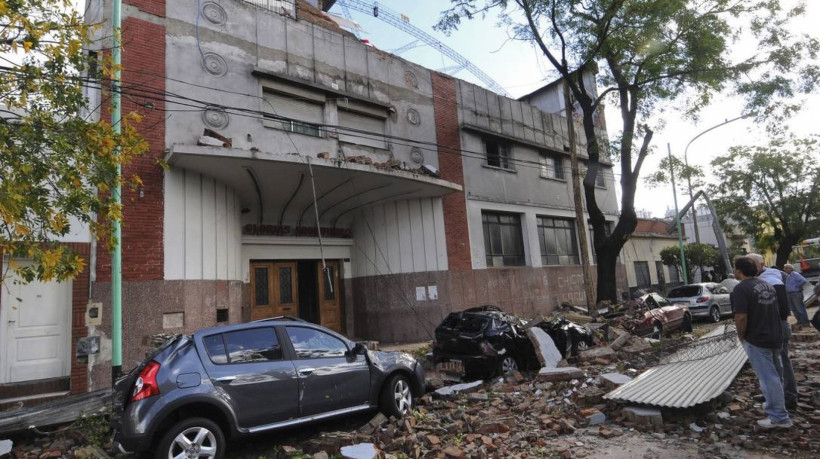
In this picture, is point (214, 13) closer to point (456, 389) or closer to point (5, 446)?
point (5, 446)

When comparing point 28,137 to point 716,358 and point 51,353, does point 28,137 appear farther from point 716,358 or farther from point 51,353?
point 716,358

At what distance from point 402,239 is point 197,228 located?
5.84m

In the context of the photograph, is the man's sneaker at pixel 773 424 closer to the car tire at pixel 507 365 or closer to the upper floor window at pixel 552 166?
the car tire at pixel 507 365

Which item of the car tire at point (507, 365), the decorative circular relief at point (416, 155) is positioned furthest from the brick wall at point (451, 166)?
the car tire at point (507, 365)

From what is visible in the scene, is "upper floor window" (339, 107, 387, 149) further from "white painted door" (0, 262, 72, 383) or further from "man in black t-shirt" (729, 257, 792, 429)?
"man in black t-shirt" (729, 257, 792, 429)

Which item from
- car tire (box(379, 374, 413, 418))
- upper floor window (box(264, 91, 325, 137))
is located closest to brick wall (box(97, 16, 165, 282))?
upper floor window (box(264, 91, 325, 137))

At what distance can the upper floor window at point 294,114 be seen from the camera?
11281 mm

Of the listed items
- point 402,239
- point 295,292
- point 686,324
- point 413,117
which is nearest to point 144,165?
point 295,292

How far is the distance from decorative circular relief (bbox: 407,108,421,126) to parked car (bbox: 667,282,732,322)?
11290mm

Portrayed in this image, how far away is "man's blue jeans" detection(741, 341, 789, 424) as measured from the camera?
481 cm

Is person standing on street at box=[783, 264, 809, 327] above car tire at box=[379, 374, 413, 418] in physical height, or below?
above

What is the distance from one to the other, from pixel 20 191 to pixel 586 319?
12.2 m

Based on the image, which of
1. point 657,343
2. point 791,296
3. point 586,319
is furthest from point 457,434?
point 791,296

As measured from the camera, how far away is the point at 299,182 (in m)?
10.7
